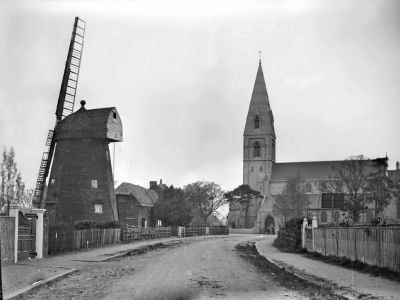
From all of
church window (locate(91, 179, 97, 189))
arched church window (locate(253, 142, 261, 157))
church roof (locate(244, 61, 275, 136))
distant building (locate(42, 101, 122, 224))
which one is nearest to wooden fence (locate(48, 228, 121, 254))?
distant building (locate(42, 101, 122, 224))

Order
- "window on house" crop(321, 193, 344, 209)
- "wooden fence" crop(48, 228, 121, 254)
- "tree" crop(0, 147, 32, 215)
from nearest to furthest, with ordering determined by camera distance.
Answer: "window on house" crop(321, 193, 344, 209)
"wooden fence" crop(48, 228, 121, 254)
"tree" crop(0, 147, 32, 215)

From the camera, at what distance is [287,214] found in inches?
3514

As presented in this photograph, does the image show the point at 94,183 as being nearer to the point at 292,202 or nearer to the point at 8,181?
the point at 8,181

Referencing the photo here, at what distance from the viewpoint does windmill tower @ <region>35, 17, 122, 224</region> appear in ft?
143

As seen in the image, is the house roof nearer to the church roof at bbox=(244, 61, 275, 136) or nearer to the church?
the church

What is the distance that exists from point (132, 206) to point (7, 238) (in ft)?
154

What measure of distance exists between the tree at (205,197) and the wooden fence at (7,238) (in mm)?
88092

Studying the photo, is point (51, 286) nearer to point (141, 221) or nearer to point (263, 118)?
point (141, 221)

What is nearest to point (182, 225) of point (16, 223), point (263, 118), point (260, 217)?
point (260, 217)

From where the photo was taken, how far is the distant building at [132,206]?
65.7 meters

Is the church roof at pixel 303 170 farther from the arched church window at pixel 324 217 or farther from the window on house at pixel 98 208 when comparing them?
the window on house at pixel 98 208

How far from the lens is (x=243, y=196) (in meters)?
107

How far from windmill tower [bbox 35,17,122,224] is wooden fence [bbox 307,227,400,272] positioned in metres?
24.5

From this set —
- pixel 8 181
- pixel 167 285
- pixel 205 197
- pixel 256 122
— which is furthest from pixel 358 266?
pixel 256 122
